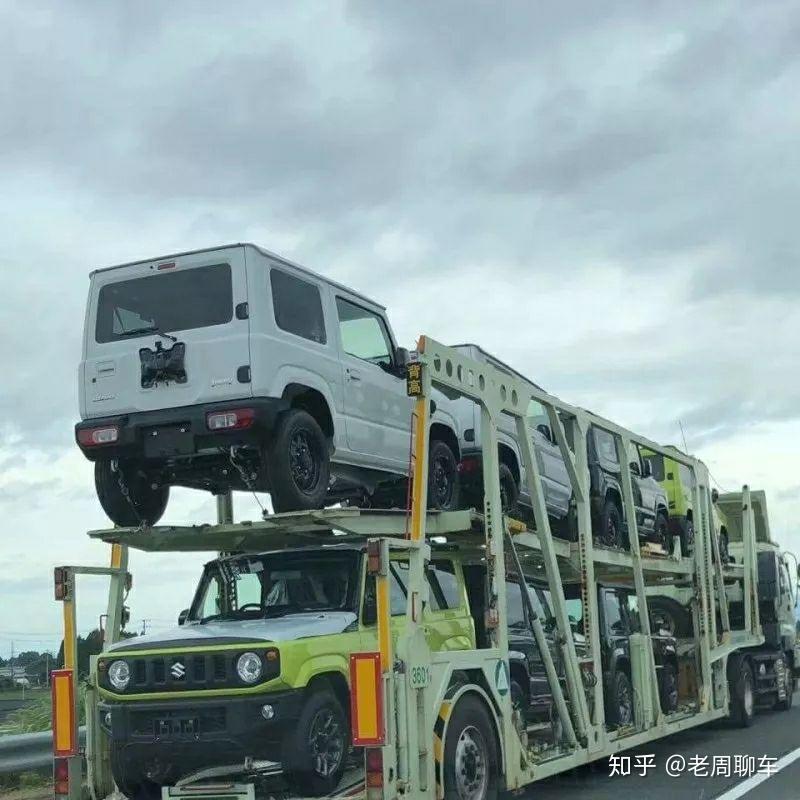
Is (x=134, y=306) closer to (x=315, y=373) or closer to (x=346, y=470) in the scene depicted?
(x=315, y=373)

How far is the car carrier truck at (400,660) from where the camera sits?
7.27 m

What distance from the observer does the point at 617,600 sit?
42.4 ft

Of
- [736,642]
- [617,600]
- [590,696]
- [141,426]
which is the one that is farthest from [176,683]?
[736,642]

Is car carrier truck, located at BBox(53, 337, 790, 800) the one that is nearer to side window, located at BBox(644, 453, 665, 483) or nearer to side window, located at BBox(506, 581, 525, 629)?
side window, located at BBox(506, 581, 525, 629)

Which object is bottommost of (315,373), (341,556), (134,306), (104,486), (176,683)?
(176,683)

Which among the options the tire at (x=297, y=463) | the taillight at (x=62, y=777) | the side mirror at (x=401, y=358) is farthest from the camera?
the side mirror at (x=401, y=358)

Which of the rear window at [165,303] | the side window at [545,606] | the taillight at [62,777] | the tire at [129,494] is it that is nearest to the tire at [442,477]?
the side window at [545,606]

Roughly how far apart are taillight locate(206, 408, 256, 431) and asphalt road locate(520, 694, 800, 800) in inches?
166

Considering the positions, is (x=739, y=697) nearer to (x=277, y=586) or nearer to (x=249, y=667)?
(x=277, y=586)

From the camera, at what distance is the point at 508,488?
10633 millimetres

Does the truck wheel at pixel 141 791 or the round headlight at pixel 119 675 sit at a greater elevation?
the round headlight at pixel 119 675

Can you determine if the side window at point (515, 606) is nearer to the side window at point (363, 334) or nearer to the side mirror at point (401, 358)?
the side mirror at point (401, 358)

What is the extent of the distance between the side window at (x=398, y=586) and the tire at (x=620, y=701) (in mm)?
4043

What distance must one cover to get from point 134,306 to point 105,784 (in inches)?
133
